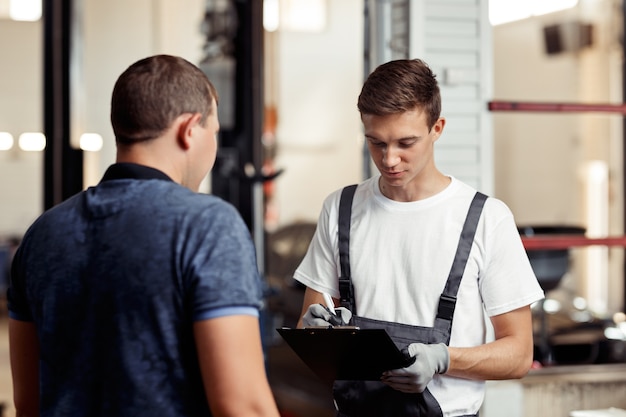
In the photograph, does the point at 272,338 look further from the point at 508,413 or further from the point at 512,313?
the point at 512,313

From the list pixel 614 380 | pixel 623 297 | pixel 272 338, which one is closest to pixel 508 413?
pixel 614 380

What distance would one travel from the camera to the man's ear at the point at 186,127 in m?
1.40

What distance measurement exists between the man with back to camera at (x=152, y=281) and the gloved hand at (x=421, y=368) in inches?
19.2

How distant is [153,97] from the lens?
1.38 meters

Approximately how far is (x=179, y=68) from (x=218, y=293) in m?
0.36

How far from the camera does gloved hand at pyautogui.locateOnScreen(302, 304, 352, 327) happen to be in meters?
1.85

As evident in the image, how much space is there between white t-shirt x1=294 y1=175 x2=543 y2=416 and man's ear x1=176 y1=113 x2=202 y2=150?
26.9 inches

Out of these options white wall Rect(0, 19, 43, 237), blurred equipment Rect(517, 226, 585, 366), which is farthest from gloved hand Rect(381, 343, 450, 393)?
white wall Rect(0, 19, 43, 237)

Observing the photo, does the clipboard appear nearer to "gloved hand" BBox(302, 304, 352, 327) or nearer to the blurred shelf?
"gloved hand" BBox(302, 304, 352, 327)

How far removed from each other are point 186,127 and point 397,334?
73 cm

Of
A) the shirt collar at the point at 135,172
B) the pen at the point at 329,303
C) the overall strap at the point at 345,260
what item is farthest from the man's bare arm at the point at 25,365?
the overall strap at the point at 345,260

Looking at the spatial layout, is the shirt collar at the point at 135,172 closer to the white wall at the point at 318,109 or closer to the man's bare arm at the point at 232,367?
the man's bare arm at the point at 232,367

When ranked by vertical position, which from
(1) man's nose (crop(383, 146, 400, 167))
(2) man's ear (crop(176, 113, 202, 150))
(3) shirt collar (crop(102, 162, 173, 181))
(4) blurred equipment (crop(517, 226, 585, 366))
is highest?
(2) man's ear (crop(176, 113, 202, 150))

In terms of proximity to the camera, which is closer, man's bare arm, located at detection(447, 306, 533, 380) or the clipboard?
the clipboard
